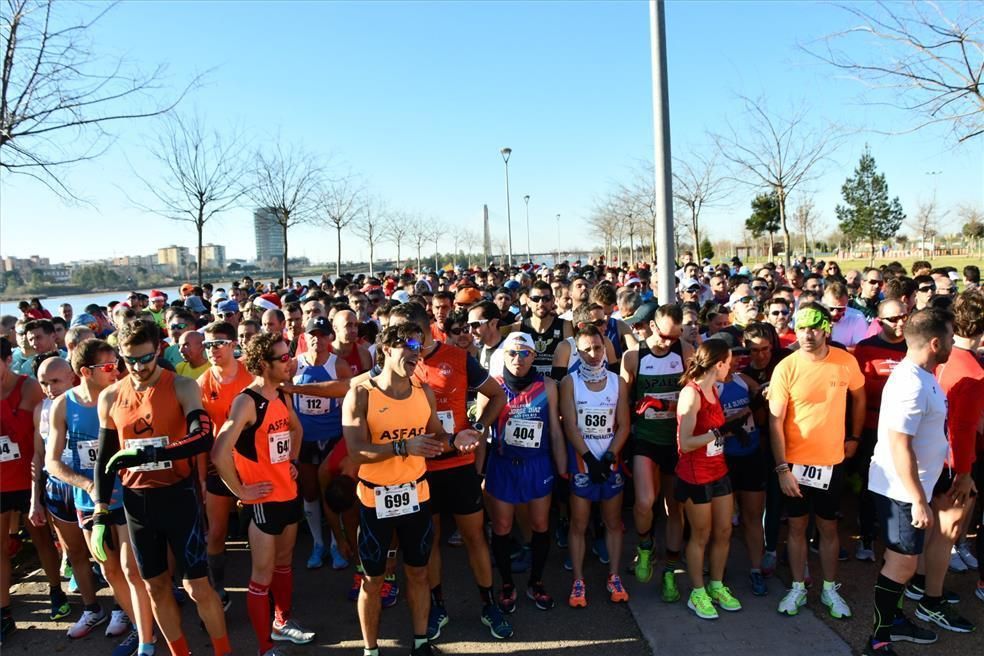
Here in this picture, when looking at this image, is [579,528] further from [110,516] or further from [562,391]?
[110,516]

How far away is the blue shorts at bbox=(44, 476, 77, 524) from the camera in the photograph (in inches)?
168

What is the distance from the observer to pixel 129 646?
4074mm

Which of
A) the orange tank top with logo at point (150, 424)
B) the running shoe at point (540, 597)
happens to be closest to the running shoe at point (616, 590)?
the running shoe at point (540, 597)

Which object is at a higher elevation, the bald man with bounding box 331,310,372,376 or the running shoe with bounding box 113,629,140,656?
the bald man with bounding box 331,310,372,376

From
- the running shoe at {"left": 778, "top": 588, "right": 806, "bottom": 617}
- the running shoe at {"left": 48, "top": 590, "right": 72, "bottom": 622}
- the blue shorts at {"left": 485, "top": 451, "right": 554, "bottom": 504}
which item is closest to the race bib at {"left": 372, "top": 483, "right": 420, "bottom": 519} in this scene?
the blue shorts at {"left": 485, "top": 451, "right": 554, "bottom": 504}

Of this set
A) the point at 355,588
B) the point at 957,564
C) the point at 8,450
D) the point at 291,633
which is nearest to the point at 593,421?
the point at 355,588

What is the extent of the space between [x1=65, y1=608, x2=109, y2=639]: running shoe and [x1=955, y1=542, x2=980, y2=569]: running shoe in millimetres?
6646

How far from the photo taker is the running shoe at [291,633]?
13.5 feet

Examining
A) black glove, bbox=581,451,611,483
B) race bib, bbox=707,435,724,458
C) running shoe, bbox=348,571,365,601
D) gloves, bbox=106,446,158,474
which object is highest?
gloves, bbox=106,446,158,474

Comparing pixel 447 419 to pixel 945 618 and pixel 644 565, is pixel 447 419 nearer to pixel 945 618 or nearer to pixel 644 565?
pixel 644 565

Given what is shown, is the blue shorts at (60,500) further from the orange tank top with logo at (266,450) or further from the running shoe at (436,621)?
the running shoe at (436,621)

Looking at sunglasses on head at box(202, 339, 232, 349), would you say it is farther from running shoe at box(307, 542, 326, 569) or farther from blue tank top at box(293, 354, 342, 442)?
running shoe at box(307, 542, 326, 569)

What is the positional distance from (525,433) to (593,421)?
51 cm

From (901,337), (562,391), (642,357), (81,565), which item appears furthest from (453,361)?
(901,337)
